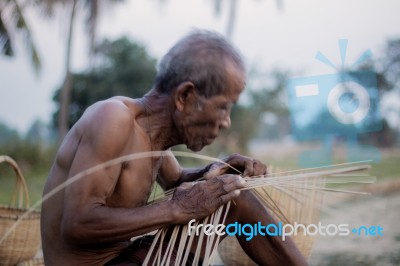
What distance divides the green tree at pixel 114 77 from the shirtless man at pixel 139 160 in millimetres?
13393

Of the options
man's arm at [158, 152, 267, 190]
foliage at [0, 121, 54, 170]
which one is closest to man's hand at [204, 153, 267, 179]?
man's arm at [158, 152, 267, 190]

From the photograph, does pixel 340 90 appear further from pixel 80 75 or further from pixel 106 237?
pixel 80 75

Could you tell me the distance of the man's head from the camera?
152 centimetres

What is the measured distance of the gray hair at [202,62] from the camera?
1.51 m

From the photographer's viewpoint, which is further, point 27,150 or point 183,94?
point 27,150

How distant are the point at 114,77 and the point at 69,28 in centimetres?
450

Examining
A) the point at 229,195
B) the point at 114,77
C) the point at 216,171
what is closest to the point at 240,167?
the point at 216,171

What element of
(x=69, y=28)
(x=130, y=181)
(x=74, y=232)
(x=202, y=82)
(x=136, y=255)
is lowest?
(x=136, y=255)

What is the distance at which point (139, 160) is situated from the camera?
159 cm

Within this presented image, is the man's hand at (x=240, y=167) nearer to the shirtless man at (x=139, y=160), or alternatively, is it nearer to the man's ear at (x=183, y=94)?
the shirtless man at (x=139, y=160)

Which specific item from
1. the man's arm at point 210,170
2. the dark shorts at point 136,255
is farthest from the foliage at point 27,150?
the dark shorts at point 136,255

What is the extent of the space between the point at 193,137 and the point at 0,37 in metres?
8.72

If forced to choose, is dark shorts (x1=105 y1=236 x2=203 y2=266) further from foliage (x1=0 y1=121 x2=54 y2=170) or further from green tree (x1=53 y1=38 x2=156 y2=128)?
green tree (x1=53 y1=38 x2=156 y2=128)

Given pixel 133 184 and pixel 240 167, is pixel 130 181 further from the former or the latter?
pixel 240 167
